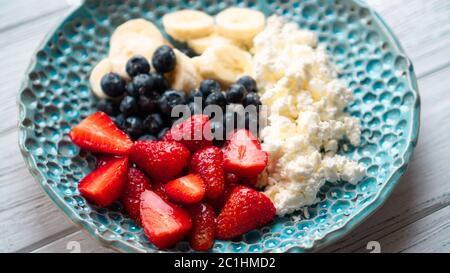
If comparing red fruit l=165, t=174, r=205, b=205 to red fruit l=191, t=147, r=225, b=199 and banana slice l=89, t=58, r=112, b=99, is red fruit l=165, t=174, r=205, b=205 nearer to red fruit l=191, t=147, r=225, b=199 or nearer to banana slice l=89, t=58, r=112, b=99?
red fruit l=191, t=147, r=225, b=199

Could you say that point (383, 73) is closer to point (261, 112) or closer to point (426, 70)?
point (426, 70)

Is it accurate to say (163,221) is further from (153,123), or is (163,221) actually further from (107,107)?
(107,107)

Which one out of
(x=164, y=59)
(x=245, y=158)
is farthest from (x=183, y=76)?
(x=245, y=158)

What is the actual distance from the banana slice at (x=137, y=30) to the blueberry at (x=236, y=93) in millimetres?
412

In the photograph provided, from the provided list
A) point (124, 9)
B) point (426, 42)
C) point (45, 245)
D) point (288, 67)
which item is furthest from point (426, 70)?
point (45, 245)

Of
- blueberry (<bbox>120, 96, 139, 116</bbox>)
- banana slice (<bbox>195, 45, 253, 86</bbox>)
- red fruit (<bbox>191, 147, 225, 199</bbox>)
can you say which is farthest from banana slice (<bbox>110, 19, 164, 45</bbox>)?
red fruit (<bbox>191, 147, 225, 199</bbox>)

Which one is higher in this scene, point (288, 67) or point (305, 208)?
point (288, 67)

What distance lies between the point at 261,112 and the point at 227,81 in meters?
0.20

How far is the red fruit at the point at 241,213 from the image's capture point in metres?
1.64

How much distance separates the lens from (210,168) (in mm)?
1710

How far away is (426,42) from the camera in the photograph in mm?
2275

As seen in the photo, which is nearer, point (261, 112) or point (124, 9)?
point (261, 112)

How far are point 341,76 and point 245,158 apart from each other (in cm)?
60

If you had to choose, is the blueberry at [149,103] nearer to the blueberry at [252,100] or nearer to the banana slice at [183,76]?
the banana slice at [183,76]
